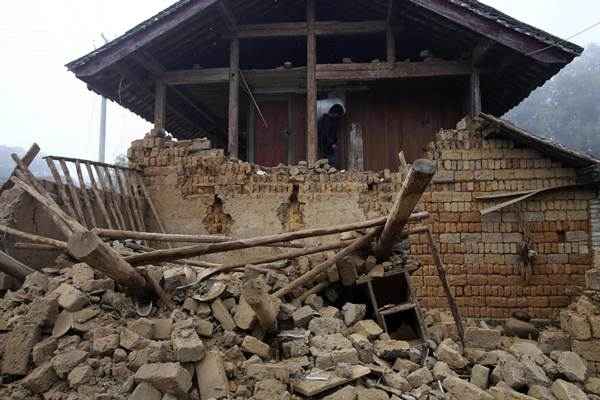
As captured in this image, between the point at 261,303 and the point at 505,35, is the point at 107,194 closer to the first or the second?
the point at 261,303

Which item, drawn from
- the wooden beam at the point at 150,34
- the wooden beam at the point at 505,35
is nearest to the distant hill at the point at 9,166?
the wooden beam at the point at 150,34

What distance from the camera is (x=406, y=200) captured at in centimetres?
400

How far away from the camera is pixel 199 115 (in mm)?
12648

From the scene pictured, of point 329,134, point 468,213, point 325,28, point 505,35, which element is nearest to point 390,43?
point 325,28

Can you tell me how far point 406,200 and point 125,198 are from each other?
222 inches

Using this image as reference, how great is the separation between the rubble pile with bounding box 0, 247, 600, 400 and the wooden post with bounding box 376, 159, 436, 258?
90 centimetres

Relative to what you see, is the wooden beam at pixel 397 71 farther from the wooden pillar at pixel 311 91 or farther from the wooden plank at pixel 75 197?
the wooden plank at pixel 75 197

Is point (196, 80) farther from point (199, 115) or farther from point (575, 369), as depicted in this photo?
point (575, 369)

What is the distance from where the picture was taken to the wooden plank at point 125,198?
7.61m

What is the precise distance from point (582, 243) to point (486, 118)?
2657 millimetres

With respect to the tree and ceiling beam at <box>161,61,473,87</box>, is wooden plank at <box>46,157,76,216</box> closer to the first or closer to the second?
ceiling beam at <box>161,61,473,87</box>

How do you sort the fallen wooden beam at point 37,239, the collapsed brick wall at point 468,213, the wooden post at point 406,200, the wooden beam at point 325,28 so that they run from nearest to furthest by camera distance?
1. the wooden post at point 406,200
2. the fallen wooden beam at point 37,239
3. the collapsed brick wall at point 468,213
4. the wooden beam at point 325,28

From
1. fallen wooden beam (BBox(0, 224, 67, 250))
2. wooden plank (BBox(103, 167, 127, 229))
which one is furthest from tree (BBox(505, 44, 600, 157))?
fallen wooden beam (BBox(0, 224, 67, 250))

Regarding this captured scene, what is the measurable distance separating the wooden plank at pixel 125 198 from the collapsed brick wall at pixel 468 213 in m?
1.17
